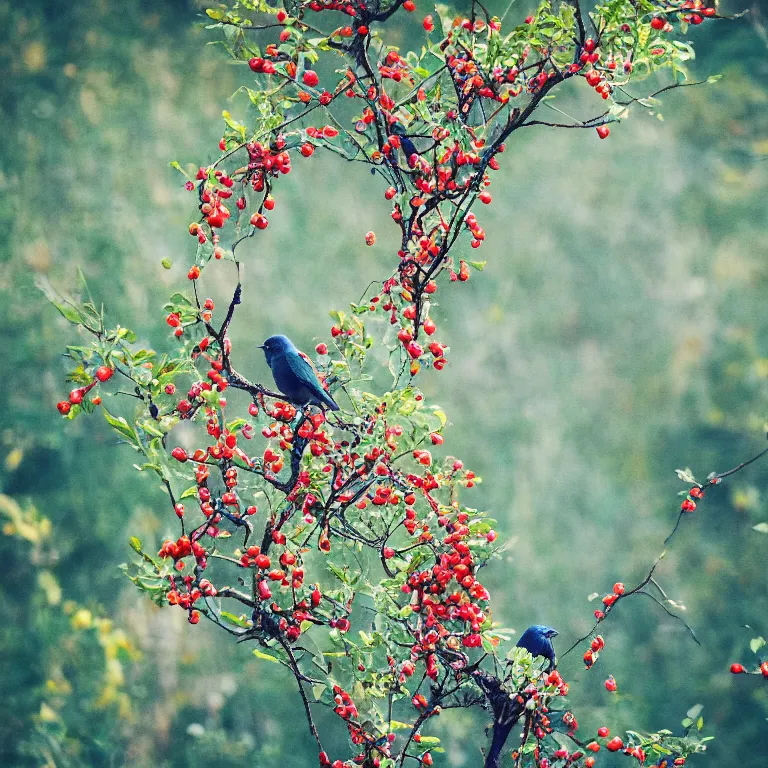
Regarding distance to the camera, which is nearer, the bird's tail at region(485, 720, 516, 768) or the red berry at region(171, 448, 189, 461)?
the red berry at region(171, 448, 189, 461)

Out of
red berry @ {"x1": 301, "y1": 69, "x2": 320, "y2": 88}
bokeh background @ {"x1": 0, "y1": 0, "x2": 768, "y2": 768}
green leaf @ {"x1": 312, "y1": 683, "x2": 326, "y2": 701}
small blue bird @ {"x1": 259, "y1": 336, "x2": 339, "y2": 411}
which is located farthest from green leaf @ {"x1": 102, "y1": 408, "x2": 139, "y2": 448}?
bokeh background @ {"x1": 0, "y1": 0, "x2": 768, "y2": 768}

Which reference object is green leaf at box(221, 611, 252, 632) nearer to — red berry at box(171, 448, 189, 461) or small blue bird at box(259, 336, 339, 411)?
red berry at box(171, 448, 189, 461)

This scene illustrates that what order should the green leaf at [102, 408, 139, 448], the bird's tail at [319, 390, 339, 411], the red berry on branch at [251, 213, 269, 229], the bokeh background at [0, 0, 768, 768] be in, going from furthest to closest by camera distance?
the bokeh background at [0, 0, 768, 768] < the bird's tail at [319, 390, 339, 411] < the red berry on branch at [251, 213, 269, 229] < the green leaf at [102, 408, 139, 448]

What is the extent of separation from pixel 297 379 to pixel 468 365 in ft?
14.5

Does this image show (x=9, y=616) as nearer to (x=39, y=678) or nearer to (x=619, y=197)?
(x=39, y=678)

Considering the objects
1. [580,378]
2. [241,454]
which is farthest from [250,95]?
[580,378]

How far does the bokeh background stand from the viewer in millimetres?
4707

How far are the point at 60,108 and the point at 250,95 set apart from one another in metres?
4.63

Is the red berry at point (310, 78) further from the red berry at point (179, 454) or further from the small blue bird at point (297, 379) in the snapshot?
the red berry at point (179, 454)

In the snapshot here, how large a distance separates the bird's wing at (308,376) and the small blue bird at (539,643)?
60cm

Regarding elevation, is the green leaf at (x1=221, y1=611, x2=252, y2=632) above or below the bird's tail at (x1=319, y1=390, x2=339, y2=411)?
below

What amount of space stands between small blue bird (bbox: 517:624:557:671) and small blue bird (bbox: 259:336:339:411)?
59 cm

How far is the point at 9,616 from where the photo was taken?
483 cm

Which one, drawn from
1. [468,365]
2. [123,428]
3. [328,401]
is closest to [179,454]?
[123,428]
